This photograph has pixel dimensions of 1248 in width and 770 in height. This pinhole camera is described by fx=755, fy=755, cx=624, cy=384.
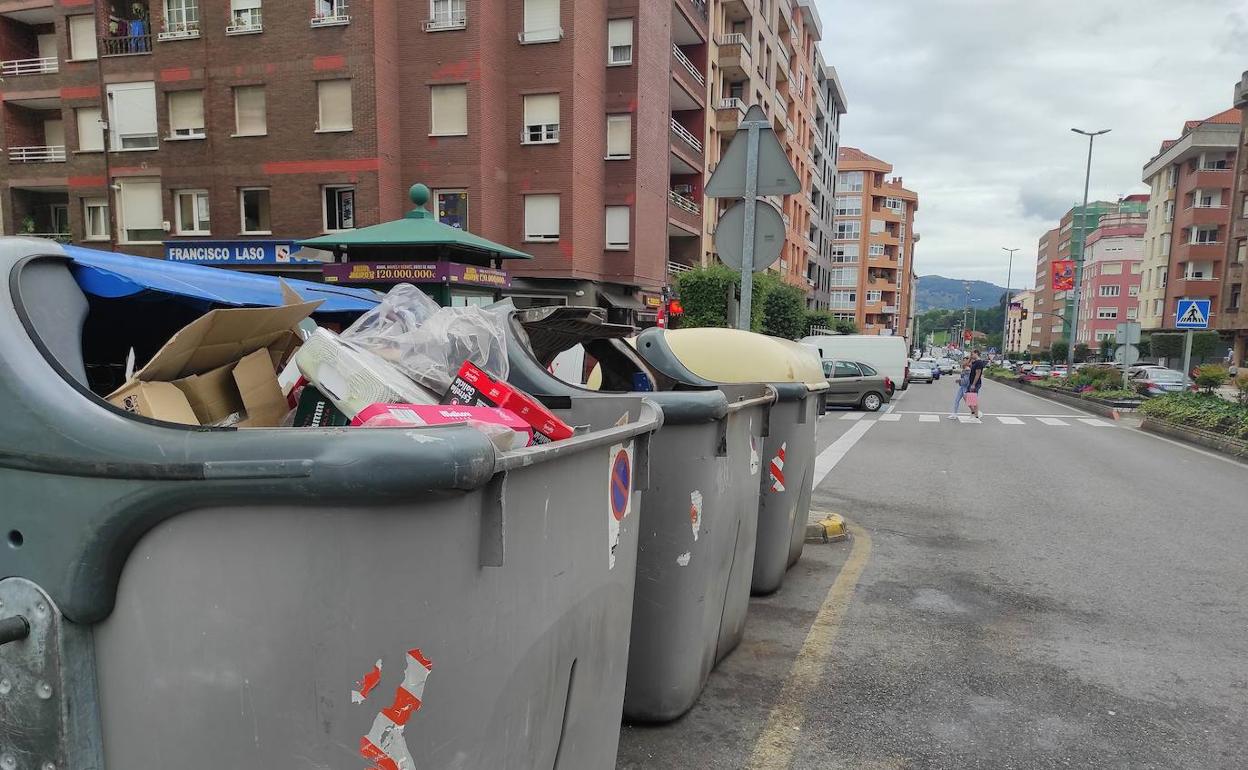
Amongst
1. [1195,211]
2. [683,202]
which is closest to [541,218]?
[683,202]

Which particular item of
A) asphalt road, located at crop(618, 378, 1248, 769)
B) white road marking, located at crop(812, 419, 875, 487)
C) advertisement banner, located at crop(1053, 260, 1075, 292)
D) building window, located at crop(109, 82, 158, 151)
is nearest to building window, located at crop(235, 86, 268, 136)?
building window, located at crop(109, 82, 158, 151)

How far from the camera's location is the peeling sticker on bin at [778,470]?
188 inches

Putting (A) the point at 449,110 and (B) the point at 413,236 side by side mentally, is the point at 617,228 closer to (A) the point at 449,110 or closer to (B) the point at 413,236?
(A) the point at 449,110

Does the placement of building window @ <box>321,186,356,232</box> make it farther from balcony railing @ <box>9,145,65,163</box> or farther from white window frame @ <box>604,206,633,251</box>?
balcony railing @ <box>9,145,65,163</box>

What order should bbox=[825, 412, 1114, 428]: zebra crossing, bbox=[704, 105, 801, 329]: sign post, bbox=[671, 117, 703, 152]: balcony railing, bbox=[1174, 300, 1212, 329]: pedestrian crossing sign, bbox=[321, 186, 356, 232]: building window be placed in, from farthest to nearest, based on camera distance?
1. bbox=[671, 117, 703, 152]: balcony railing
2. bbox=[321, 186, 356, 232]: building window
3. bbox=[825, 412, 1114, 428]: zebra crossing
4. bbox=[1174, 300, 1212, 329]: pedestrian crossing sign
5. bbox=[704, 105, 801, 329]: sign post

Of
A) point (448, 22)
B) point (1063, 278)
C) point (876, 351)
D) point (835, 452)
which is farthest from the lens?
point (1063, 278)

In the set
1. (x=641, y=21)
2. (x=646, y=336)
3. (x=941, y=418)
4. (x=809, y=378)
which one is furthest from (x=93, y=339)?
(x=641, y=21)

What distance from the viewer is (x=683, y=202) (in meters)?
30.2

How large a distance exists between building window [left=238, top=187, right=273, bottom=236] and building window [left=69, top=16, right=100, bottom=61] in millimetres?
7356

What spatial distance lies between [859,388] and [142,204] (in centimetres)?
2257

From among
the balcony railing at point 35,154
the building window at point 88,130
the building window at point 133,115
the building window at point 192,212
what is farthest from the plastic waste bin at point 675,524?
the balcony railing at point 35,154

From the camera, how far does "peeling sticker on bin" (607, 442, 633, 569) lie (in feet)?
7.29

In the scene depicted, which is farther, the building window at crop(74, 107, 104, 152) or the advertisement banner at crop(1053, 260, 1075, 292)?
the advertisement banner at crop(1053, 260, 1075, 292)

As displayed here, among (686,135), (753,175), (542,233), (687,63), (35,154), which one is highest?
(687,63)
